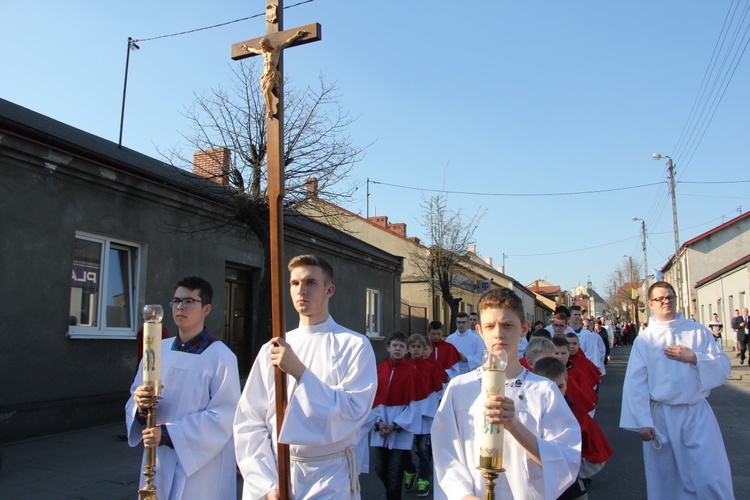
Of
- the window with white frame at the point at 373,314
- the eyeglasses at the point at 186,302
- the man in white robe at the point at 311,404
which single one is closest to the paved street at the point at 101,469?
the eyeglasses at the point at 186,302

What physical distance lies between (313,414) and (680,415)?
369cm

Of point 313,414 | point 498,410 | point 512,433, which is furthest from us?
point 313,414

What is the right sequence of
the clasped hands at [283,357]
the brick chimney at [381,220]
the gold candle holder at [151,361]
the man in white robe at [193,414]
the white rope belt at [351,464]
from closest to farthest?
1. the clasped hands at [283,357]
2. the gold candle holder at [151,361]
3. the white rope belt at [351,464]
4. the man in white robe at [193,414]
5. the brick chimney at [381,220]

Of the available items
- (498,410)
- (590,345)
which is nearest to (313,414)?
(498,410)

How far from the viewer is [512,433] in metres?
2.55

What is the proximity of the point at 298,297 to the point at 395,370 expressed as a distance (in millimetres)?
3638

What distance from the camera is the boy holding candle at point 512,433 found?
267 centimetres

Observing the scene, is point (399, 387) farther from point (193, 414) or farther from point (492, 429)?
A: point (492, 429)

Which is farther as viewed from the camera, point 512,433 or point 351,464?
point 351,464

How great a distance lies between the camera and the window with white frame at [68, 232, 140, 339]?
386 inches

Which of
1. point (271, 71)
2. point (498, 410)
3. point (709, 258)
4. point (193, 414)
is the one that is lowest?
point (193, 414)

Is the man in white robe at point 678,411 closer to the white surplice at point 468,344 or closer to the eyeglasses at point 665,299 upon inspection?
the eyeglasses at point 665,299

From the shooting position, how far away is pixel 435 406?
267 inches

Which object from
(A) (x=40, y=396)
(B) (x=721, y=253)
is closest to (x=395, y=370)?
(A) (x=40, y=396)
